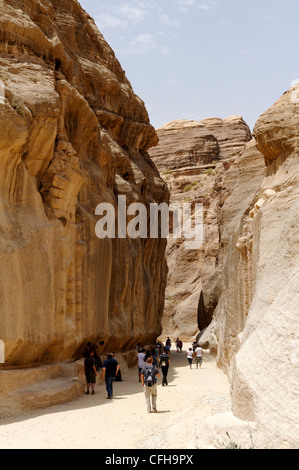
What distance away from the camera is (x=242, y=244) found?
15.5 m

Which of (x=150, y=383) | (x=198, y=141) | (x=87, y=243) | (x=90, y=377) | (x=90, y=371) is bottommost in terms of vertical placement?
(x=90, y=377)

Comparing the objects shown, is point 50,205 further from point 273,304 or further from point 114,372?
point 273,304

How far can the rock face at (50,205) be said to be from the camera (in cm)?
1334

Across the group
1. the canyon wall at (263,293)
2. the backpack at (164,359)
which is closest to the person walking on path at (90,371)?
the backpack at (164,359)

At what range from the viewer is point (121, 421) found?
36.6 feet

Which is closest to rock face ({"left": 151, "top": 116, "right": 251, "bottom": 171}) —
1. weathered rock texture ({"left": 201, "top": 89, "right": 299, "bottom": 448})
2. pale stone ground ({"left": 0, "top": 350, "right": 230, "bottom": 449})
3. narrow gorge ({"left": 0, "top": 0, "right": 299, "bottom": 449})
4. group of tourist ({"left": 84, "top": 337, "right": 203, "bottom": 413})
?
narrow gorge ({"left": 0, "top": 0, "right": 299, "bottom": 449})

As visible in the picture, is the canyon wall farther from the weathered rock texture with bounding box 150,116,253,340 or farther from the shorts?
the weathered rock texture with bounding box 150,116,253,340

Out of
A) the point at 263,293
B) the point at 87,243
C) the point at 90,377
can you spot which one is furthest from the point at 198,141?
the point at 263,293

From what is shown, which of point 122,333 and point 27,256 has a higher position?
point 27,256

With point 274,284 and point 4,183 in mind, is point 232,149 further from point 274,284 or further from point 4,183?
point 274,284

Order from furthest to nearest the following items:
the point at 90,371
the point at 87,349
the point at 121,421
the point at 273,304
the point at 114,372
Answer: the point at 87,349 → the point at 90,371 → the point at 114,372 → the point at 121,421 → the point at 273,304

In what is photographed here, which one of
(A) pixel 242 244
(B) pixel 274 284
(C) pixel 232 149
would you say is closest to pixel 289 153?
(A) pixel 242 244

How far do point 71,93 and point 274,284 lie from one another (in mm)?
11289

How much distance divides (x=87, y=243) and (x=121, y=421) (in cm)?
775
